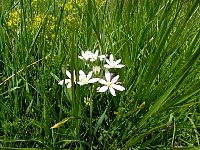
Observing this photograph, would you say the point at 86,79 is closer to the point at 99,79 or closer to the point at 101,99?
the point at 99,79

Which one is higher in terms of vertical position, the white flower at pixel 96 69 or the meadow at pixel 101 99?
the white flower at pixel 96 69

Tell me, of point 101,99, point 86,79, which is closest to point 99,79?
point 86,79

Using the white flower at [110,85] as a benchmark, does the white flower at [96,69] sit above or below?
above

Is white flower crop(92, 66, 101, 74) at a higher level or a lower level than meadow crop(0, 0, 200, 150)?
higher

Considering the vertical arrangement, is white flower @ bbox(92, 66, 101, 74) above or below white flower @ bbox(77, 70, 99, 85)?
above

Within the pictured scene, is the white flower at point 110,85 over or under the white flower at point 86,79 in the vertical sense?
under

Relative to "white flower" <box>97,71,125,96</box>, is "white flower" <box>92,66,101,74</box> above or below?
above

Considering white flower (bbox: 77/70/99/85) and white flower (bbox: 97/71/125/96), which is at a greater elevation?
white flower (bbox: 77/70/99/85)

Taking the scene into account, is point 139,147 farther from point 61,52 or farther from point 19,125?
point 61,52

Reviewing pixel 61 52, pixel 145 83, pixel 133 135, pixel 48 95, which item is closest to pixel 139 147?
pixel 133 135

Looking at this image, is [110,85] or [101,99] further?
[101,99]

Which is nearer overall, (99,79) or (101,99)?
(99,79)
